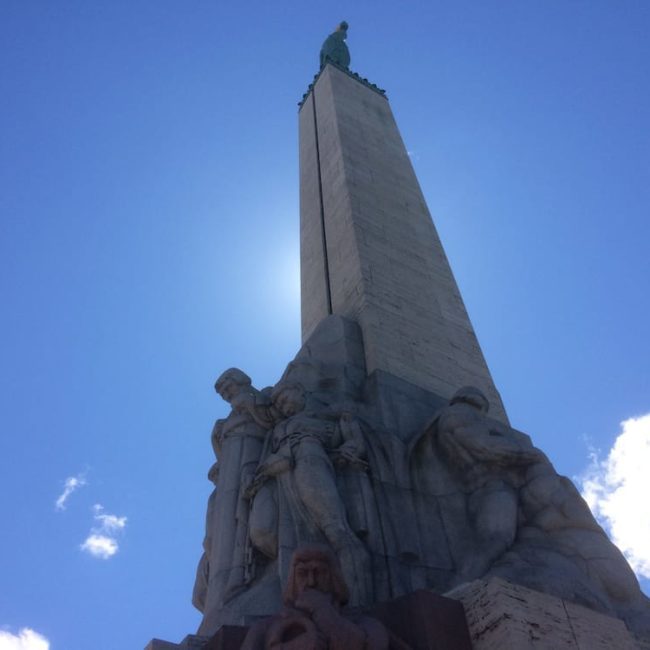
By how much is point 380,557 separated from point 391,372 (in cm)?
307

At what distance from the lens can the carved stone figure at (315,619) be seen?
3977 millimetres

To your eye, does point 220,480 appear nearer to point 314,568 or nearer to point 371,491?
point 371,491

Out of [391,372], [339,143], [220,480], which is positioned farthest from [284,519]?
[339,143]

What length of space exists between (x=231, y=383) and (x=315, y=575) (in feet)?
12.1

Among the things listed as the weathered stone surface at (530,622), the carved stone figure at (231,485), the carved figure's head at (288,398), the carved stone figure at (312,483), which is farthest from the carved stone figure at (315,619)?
the carved figure's head at (288,398)

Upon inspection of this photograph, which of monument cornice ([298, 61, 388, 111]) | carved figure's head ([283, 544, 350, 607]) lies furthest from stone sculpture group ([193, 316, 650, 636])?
monument cornice ([298, 61, 388, 111])

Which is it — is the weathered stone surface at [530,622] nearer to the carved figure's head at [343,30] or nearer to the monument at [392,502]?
the monument at [392,502]

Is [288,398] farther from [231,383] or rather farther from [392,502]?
[392,502]

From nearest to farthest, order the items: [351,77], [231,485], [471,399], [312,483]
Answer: [312,483] < [231,485] < [471,399] < [351,77]

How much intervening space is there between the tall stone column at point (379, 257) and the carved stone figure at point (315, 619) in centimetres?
421

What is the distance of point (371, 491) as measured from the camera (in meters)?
6.43

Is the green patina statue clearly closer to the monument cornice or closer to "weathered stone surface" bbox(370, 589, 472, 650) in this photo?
the monument cornice

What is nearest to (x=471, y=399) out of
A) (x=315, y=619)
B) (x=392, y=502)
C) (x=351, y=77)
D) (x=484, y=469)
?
(x=484, y=469)

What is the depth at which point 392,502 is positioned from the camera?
651 centimetres
